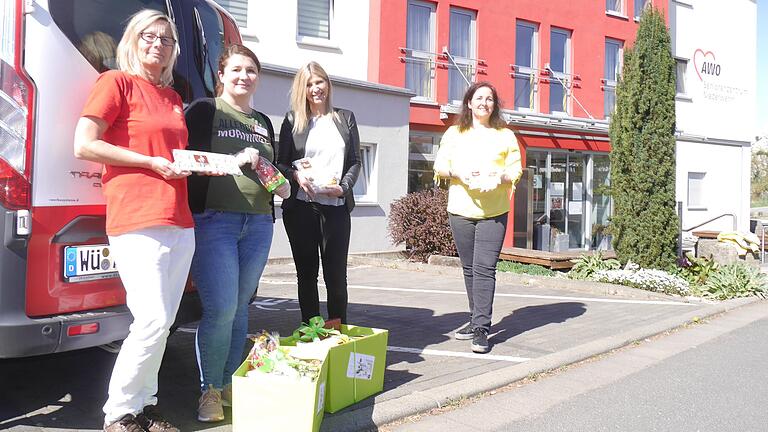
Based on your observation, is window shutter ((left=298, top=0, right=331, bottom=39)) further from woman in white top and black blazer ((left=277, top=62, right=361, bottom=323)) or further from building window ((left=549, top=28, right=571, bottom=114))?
woman in white top and black blazer ((left=277, top=62, right=361, bottom=323))

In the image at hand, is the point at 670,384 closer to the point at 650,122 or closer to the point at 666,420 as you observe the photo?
the point at 666,420

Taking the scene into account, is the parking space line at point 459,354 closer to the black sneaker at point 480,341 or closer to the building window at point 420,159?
the black sneaker at point 480,341

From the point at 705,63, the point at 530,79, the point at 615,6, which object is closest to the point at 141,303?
the point at 530,79

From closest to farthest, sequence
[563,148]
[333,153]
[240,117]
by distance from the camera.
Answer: [240,117]
[333,153]
[563,148]

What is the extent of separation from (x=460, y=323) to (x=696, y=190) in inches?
711

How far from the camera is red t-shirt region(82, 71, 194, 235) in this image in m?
2.92

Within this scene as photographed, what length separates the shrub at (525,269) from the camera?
34.2ft

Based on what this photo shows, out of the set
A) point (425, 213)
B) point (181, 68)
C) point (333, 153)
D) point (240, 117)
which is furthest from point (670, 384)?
point (425, 213)

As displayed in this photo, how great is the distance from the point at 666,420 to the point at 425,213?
26.9 feet

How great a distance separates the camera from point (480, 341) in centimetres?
528

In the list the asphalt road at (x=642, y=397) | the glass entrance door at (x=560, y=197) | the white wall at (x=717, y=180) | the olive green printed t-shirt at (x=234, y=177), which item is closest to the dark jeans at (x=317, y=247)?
the olive green printed t-shirt at (x=234, y=177)

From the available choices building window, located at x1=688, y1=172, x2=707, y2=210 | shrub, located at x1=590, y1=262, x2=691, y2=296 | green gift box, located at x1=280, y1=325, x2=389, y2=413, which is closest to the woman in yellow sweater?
green gift box, located at x1=280, y1=325, x2=389, y2=413

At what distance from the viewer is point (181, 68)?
386cm

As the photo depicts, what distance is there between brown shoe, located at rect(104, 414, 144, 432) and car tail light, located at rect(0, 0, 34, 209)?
3.32 feet
